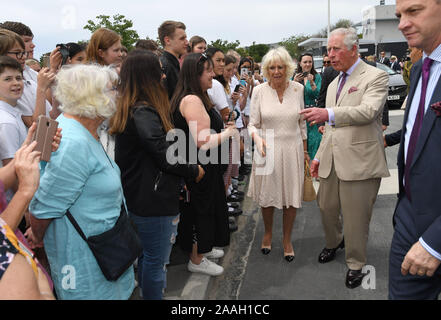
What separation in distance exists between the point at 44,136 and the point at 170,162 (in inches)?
34.8

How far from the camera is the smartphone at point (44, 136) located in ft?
5.78

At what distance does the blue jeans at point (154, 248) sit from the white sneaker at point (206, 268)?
0.82m

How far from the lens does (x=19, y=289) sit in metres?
1.09

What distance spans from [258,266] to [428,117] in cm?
247

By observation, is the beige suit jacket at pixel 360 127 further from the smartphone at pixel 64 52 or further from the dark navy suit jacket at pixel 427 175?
the smartphone at pixel 64 52

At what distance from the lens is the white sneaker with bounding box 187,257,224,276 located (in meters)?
3.63

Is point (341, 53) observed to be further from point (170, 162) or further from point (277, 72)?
point (170, 162)

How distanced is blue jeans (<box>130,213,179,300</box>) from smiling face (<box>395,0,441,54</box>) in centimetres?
181

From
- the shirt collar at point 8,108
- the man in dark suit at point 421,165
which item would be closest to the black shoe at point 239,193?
the shirt collar at point 8,108

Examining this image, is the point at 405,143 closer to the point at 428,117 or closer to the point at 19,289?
the point at 428,117

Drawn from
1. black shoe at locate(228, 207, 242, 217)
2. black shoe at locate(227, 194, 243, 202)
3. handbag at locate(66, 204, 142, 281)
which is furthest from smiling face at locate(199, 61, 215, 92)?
black shoe at locate(227, 194, 243, 202)

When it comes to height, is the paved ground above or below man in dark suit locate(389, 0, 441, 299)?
below

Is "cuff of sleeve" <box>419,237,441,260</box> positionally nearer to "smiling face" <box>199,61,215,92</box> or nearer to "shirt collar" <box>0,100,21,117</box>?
"smiling face" <box>199,61,215,92</box>

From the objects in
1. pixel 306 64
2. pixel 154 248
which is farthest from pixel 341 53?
pixel 306 64
